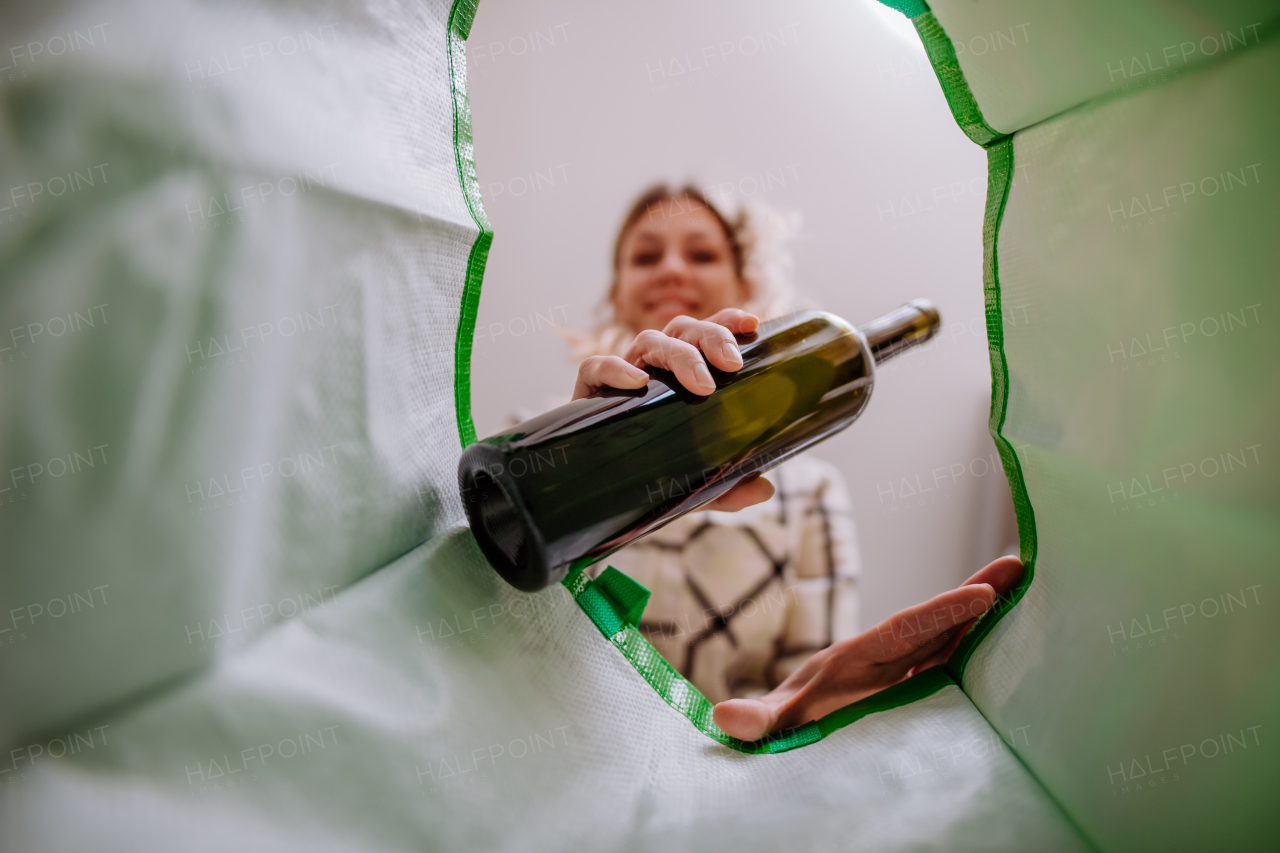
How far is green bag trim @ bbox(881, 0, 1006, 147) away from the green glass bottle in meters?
0.18

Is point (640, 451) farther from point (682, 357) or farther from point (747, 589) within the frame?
point (747, 589)

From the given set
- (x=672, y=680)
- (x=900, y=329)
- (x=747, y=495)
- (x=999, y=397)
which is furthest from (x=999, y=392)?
(x=672, y=680)

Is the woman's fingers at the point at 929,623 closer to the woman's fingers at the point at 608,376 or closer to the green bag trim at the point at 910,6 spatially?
the woman's fingers at the point at 608,376

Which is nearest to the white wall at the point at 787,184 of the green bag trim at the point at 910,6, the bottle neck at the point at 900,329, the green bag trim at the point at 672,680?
the bottle neck at the point at 900,329

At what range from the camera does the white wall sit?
1.26m

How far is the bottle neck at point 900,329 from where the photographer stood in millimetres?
629

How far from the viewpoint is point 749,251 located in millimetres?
1346

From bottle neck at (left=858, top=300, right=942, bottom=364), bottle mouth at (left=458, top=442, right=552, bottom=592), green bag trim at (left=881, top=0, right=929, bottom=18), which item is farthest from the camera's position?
bottle neck at (left=858, top=300, right=942, bottom=364)

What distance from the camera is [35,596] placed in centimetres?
28

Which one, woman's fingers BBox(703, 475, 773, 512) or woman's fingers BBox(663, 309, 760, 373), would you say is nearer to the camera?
woman's fingers BBox(663, 309, 760, 373)

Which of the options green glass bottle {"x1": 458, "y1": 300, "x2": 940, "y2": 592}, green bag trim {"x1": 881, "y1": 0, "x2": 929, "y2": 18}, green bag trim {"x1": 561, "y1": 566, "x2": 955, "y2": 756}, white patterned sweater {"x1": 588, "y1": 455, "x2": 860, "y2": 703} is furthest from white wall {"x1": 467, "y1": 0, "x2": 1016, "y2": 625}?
green bag trim {"x1": 561, "y1": 566, "x2": 955, "y2": 756}

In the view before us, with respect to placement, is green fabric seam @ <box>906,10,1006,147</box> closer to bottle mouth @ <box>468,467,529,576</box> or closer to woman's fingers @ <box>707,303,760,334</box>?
woman's fingers @ <box>707,303,760,334</box>

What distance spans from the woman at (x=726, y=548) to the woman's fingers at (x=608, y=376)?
2.28 feet

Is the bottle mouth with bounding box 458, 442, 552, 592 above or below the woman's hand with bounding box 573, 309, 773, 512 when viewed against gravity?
below
